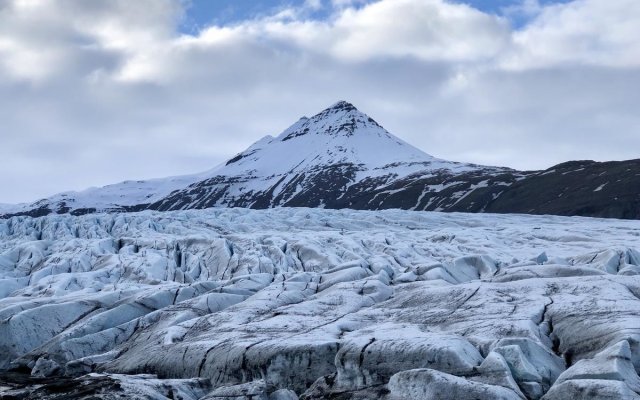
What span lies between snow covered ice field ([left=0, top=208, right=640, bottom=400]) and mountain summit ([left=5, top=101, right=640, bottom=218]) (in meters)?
49.5

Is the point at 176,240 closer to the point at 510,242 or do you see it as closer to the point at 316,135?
the point at 510,242

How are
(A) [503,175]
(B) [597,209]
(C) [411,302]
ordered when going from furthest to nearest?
(A) [503,175], (B) [597,209], (C) [411,302]

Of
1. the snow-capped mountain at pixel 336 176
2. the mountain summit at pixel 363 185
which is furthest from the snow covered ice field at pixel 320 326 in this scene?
the snow-capped mountain at pixel 336 176

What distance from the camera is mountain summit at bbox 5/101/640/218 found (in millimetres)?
83750

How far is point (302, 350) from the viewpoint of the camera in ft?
45.9

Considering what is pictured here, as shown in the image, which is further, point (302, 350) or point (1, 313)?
point (1, 313)

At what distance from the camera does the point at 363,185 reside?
129m

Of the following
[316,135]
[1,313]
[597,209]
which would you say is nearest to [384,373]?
[1,313]

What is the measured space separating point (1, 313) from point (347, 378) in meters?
16.1

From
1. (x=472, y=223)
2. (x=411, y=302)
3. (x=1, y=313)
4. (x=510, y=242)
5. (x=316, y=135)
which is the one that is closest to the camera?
(x=411, y=302)

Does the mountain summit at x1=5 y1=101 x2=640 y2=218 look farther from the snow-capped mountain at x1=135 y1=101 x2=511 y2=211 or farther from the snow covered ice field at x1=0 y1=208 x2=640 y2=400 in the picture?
the snow covered ice field at x1=0 y1=208 x2=640 y2=400

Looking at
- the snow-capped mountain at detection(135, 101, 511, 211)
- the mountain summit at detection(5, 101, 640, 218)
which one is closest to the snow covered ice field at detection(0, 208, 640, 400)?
the mountain summit at detection(5, 101, 640, 218)

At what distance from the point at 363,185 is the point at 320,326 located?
113 metres

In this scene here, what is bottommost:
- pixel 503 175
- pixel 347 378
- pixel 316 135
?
pixel 347 378
